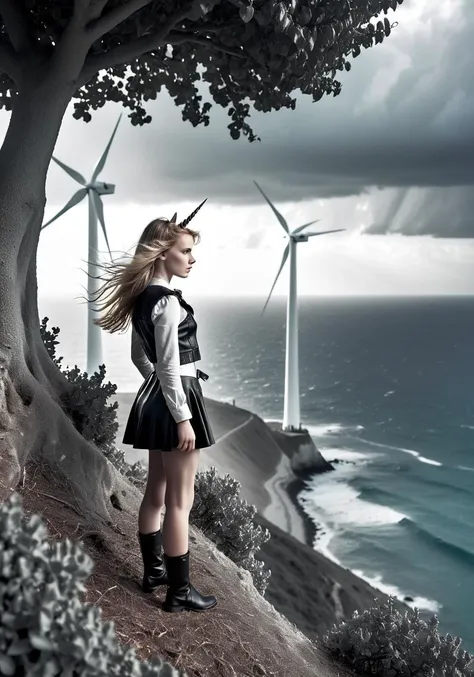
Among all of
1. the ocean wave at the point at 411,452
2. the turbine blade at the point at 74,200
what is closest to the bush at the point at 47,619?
the turbine blade at the point at 74,200

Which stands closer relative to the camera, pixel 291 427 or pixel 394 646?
pixel 394 646

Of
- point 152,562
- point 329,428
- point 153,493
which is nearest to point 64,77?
point 153,493

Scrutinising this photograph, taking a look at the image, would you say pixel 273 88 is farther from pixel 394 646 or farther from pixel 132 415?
pixel 394 646

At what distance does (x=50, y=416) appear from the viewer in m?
6.78

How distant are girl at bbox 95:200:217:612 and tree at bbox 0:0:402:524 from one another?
1.31 m

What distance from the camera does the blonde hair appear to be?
208 inches

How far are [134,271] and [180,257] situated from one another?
37 cm

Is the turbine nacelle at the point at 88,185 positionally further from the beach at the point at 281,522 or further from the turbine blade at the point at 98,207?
the beach at the point at 281,522

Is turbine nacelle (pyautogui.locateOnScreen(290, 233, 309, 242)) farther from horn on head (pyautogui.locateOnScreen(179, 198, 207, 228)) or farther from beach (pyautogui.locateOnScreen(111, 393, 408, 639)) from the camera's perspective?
horn on head (pyautogui.locateOnScreen(179, 198, 207, 228))

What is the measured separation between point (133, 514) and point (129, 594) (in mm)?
1982

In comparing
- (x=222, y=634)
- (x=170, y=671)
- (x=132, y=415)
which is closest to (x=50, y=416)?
(x=132, y=415)

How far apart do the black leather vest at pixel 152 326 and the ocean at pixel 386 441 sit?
9958 mm

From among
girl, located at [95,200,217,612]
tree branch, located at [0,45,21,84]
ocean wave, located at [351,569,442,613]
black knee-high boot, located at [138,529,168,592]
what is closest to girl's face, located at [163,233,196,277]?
girl, located at [95,200,217,612]

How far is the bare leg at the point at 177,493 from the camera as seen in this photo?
16.7ft
